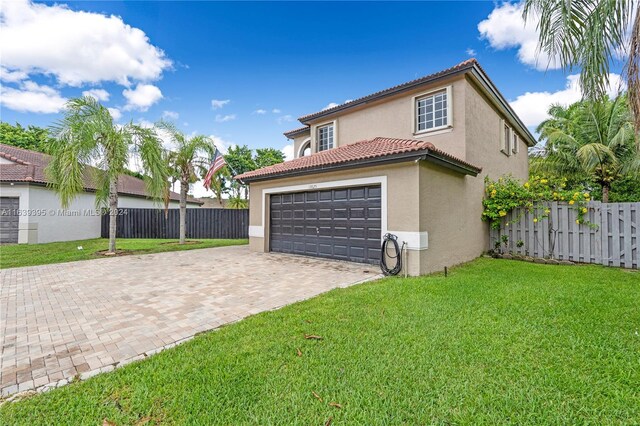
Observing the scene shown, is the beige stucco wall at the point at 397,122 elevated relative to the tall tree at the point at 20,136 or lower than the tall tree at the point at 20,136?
lower

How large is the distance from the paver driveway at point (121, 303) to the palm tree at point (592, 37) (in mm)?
5919

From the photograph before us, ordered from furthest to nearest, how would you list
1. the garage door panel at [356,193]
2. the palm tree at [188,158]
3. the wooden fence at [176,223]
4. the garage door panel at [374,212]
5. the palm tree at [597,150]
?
the wooden fence at [176,223] < the palm tree at [188,158] < the palm tree at [597,150] < the garage door panel at [356,193] < the garage door panel at [374,212]

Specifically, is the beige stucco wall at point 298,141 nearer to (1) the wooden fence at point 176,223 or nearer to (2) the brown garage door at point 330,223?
(1) the wooden fence at point 176,223

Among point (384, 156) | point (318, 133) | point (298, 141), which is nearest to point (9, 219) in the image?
point (298, 141)

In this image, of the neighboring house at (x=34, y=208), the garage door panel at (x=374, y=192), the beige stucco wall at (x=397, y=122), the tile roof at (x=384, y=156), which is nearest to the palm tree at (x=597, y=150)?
the beige stucco wall at (x=397, y=122)

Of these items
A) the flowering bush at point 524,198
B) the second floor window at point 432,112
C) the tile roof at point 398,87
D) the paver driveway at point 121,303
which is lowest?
the paver driveway at point 121,303

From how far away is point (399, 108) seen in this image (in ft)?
35.8

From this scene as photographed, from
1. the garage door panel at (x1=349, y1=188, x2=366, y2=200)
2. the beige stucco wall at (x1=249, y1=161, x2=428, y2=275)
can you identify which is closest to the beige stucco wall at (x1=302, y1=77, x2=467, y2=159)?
the beige stucco wall at (x1=249, y1=161, x2=428, y2=275)

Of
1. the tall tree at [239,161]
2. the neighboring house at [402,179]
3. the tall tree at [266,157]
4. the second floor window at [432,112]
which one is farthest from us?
the tall tree at [266,157]

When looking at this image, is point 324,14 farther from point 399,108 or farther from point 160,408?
point 160,408

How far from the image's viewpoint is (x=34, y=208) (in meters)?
14.6

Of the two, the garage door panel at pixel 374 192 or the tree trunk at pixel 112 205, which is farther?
the tree trunk at pixel 112 205

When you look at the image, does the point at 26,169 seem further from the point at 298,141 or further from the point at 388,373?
the point at 388,373

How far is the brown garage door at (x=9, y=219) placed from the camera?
14242 millimetres
